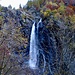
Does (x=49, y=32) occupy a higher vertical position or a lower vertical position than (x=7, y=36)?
higher

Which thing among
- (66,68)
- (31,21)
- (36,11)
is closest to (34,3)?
(36,11)

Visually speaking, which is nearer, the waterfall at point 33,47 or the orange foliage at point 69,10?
the waterfall at point 33,47

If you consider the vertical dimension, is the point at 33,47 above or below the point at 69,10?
below

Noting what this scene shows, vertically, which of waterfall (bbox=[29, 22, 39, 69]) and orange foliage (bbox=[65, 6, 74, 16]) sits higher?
orange foliage (bbox=[65, 6, 74, 16])

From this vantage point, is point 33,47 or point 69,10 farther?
point 69,10

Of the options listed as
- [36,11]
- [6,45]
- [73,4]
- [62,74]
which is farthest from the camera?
[73,4]

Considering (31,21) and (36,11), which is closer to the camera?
(31,21)

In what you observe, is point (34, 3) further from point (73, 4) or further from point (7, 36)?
point (7, 36)

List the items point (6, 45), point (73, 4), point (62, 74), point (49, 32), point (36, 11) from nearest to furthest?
point (6, 45)
point (62, 74)
point (49, 32)
point (36, 11)
point (73, 4)

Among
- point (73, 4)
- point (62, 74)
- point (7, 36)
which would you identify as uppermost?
point (73, 4)

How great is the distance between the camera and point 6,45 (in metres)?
8.51

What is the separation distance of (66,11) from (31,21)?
7.06 m

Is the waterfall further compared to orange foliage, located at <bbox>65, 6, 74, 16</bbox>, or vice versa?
orange foliage, located at <bbox>65, 6, 74, 16</bbox>

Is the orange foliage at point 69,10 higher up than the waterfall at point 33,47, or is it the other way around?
the orange foliage at point 69,10
